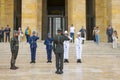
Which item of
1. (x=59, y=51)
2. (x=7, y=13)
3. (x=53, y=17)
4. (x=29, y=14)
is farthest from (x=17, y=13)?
(x=59, y=51)

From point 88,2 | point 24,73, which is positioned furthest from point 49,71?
point 88,2

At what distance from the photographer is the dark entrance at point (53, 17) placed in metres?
31.1

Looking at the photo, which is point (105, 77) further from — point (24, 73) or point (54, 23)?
point (54, 23)

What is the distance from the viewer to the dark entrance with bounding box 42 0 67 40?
3112cm

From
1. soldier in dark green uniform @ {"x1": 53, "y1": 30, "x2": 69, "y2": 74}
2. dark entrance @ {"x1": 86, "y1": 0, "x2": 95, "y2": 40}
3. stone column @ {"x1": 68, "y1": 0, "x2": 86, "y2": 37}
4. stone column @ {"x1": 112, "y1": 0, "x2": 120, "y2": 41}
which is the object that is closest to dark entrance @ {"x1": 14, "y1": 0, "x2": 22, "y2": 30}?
stone column @ {"x1": 68, "y1": 0, "x2": 86, "y2": 37}

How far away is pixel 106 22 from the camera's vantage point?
29.4 meters

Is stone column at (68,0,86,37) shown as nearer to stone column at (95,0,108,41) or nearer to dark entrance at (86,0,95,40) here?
stone column at (95,0,108,41)

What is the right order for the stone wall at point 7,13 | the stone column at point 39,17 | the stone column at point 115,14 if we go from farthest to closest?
1. the stone wall at point 7,13
2. the stone column at point 39,17
3. the stone column at point 115,14

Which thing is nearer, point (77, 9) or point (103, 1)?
point (77, 9)

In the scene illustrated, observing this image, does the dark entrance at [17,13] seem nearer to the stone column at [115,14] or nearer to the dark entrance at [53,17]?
the dark entrance at [53,17]

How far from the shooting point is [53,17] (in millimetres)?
31688

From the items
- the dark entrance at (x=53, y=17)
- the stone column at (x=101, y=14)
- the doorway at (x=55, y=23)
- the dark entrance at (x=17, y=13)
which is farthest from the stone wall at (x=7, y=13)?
the stone column at (x=101, y=14)

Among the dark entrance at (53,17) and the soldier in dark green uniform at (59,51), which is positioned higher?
the dark entrance at (53,17)

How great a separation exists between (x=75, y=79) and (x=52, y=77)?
2.94 ft
